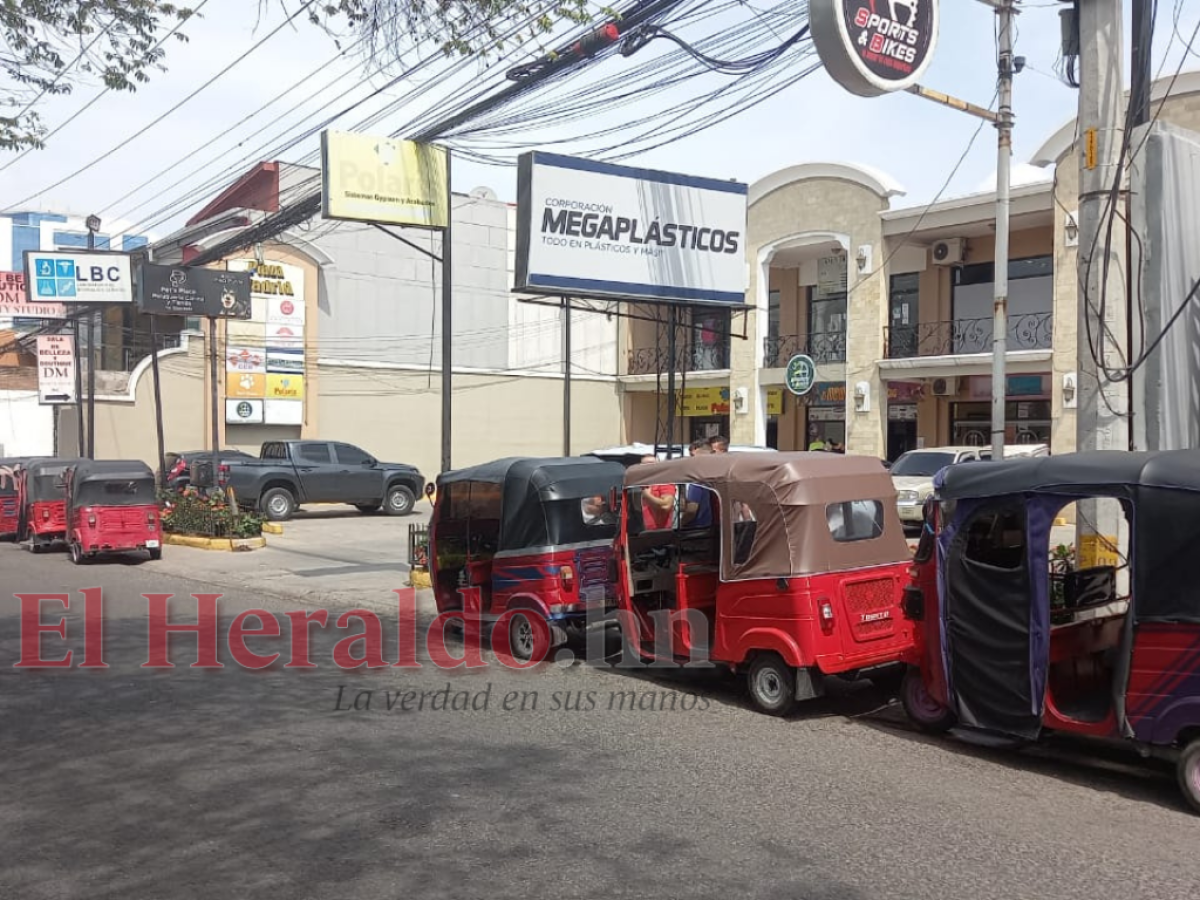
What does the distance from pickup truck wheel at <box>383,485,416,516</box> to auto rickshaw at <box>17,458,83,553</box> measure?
7.92 meters

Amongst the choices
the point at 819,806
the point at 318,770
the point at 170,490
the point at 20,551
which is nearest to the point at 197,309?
the point at 170,490

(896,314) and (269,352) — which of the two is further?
(269,352)

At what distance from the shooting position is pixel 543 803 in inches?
226

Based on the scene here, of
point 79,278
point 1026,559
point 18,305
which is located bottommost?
point 1026,559

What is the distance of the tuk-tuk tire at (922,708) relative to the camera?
23.7ft

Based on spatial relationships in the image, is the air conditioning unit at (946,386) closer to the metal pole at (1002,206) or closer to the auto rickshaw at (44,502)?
the metal pole at (1002,206)

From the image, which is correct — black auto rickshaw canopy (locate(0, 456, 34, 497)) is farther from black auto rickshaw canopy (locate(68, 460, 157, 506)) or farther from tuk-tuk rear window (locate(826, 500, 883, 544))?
tuk-tuk rear window (locate(826, 500, 883, 544))

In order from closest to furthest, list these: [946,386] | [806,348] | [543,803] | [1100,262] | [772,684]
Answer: [543,803] → [772,684] → [1100,262] → [946,386] → [806,348]

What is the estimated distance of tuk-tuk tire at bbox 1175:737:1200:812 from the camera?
220 inches

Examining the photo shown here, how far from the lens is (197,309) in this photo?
26516 mm

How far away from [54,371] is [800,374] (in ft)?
68.3

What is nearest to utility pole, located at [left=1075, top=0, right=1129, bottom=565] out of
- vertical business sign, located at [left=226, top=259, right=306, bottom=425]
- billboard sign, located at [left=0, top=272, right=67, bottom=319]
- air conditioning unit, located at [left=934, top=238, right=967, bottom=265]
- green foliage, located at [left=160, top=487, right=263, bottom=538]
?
green foliage, located at [left=160, top=487, right=263, bottom=538]

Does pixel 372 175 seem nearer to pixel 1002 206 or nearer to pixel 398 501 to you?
pixel 1002 206

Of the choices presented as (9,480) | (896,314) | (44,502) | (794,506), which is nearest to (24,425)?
(9,480)
